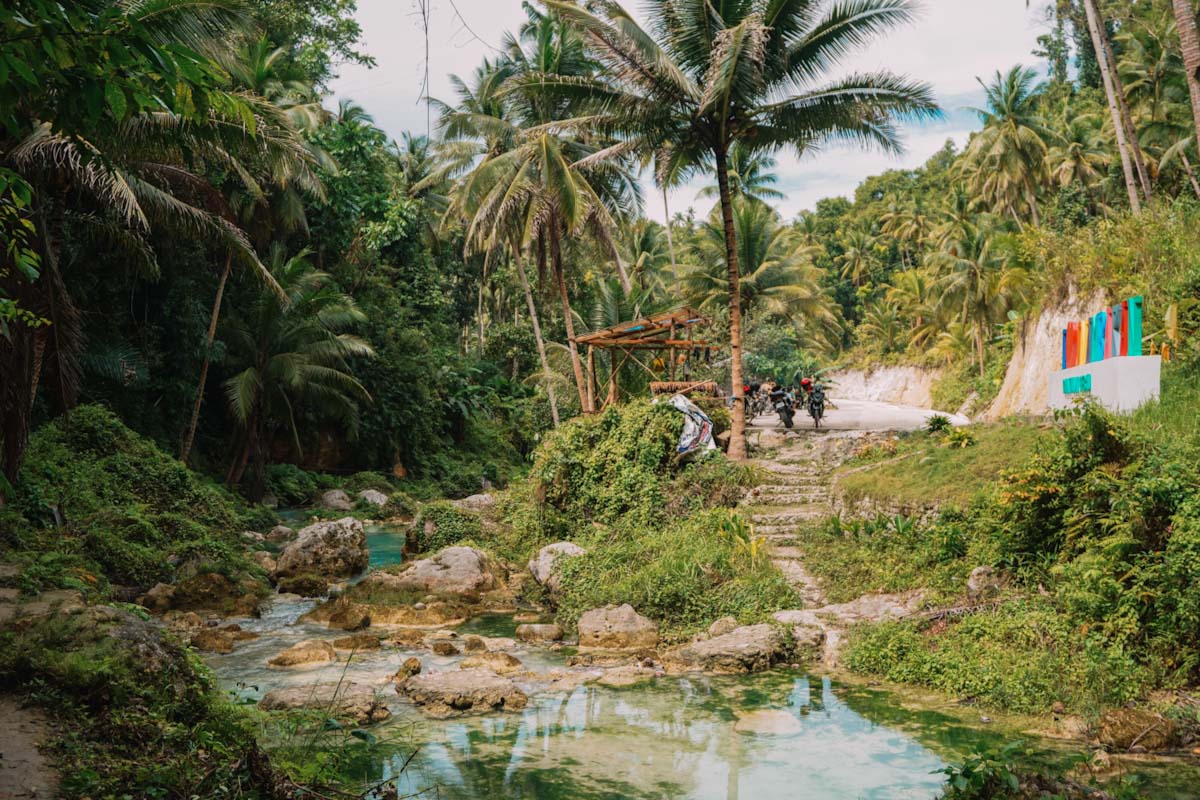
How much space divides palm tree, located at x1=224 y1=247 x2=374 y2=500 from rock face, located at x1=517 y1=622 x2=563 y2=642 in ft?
39.8

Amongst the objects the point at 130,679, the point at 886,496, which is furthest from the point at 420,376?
the point at 130,679

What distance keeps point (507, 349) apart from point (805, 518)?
24.1 m

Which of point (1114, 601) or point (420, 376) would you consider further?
point (420, 376)

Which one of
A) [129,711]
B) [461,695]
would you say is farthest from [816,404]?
[129,711]

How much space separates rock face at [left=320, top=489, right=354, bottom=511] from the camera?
23016 mm

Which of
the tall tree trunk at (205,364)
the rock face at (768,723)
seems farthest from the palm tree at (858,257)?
the rock face at (768,723)

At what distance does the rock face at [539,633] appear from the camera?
10.7 meters

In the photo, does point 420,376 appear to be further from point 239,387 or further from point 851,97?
point 851,97

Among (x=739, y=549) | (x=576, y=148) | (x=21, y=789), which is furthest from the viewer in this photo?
(x=576, y=148)

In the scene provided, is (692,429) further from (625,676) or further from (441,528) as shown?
(625,676)

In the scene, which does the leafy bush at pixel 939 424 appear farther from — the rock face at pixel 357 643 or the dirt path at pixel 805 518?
the rock face at pixel 357 643

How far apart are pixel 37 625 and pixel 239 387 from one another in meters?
15.2

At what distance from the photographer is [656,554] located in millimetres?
11922

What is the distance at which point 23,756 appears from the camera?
4.46m
